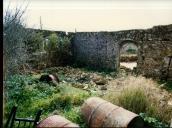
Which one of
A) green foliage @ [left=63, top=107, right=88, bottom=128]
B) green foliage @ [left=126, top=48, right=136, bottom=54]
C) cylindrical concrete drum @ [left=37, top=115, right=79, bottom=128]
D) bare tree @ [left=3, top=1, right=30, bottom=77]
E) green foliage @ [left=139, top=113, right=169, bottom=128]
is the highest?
bare tree @ [left=3, top=1, right=30, bottom=77]

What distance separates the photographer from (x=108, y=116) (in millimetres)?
6043

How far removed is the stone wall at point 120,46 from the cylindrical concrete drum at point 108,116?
7.88m

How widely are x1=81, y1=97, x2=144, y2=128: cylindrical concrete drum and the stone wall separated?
310 inches

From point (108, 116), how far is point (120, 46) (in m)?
11.6

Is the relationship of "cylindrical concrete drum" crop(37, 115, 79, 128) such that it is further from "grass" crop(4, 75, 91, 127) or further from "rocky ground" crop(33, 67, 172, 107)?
"rocky ground" crop(33, 67, 172, 107)

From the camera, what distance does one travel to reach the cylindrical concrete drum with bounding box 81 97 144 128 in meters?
5.84

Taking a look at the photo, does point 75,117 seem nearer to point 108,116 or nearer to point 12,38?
point 108,116

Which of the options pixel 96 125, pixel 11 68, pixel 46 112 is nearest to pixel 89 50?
pixel 11 68

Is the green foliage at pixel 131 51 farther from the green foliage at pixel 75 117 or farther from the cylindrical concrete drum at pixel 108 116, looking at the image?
the cylindrical concrete drum at pixel 108 116

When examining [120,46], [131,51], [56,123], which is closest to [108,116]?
[56,123]

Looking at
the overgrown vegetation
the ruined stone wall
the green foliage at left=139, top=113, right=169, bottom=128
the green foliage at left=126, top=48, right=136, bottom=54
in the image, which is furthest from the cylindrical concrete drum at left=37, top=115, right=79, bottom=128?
the green foliage at left=126, top=48, right=136, bottom=54

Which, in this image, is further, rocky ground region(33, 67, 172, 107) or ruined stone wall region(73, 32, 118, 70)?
ruined stone wall region(73, 32, 118, 70)

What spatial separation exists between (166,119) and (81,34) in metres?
13.6

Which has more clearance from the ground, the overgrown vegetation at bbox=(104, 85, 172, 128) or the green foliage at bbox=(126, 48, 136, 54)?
the green foliage at bbox=(126, 48, 136, 54)
